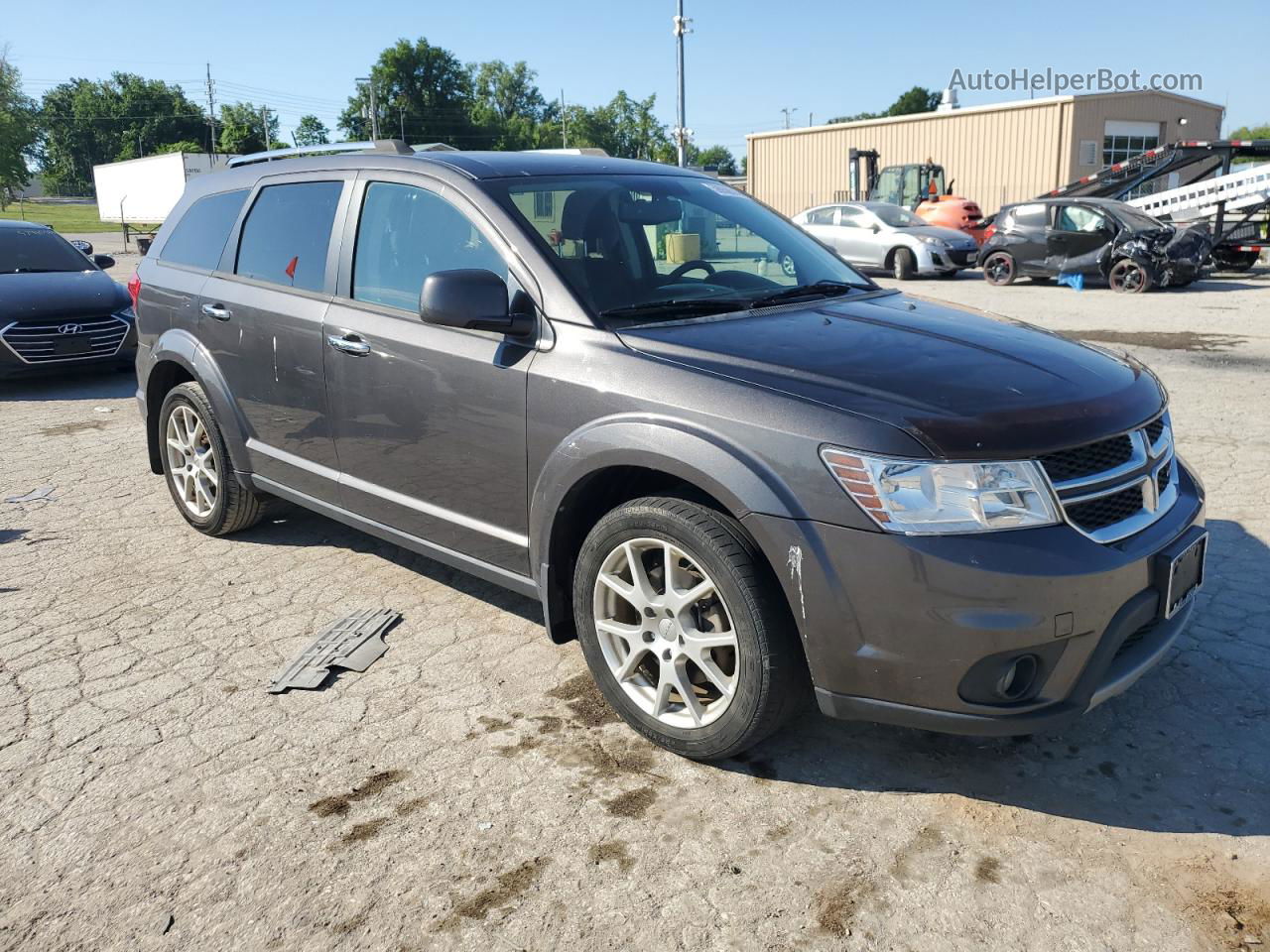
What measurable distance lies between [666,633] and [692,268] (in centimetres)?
146

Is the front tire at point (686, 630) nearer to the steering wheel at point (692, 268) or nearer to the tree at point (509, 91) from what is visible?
the steering wheel at point (692, 268)

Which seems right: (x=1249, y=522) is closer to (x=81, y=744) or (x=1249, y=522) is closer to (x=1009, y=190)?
(x=81, y=744)

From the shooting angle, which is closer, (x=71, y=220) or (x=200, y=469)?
(x=200, y=469)

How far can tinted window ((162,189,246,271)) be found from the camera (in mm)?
5066

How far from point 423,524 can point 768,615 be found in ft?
5.26

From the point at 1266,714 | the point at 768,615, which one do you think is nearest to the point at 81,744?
the point at 768,615

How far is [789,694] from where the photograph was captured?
2.92 meters

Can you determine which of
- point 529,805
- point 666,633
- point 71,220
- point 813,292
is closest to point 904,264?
point 813,292

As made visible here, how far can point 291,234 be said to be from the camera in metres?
4.56

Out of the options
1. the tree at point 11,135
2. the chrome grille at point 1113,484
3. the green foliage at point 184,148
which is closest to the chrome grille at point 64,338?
the chrome grille at point 1113,484

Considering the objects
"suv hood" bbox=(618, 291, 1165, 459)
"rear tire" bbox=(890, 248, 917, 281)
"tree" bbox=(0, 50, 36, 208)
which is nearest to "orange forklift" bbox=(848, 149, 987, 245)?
"rear tire" bbox=(890, 248, 917, 281)

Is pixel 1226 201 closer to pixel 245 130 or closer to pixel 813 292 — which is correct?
pixel 813 292

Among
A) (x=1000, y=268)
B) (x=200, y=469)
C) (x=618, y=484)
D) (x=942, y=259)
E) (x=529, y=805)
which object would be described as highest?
(x=618, y=484)

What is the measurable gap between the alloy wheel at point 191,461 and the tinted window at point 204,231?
757mm
